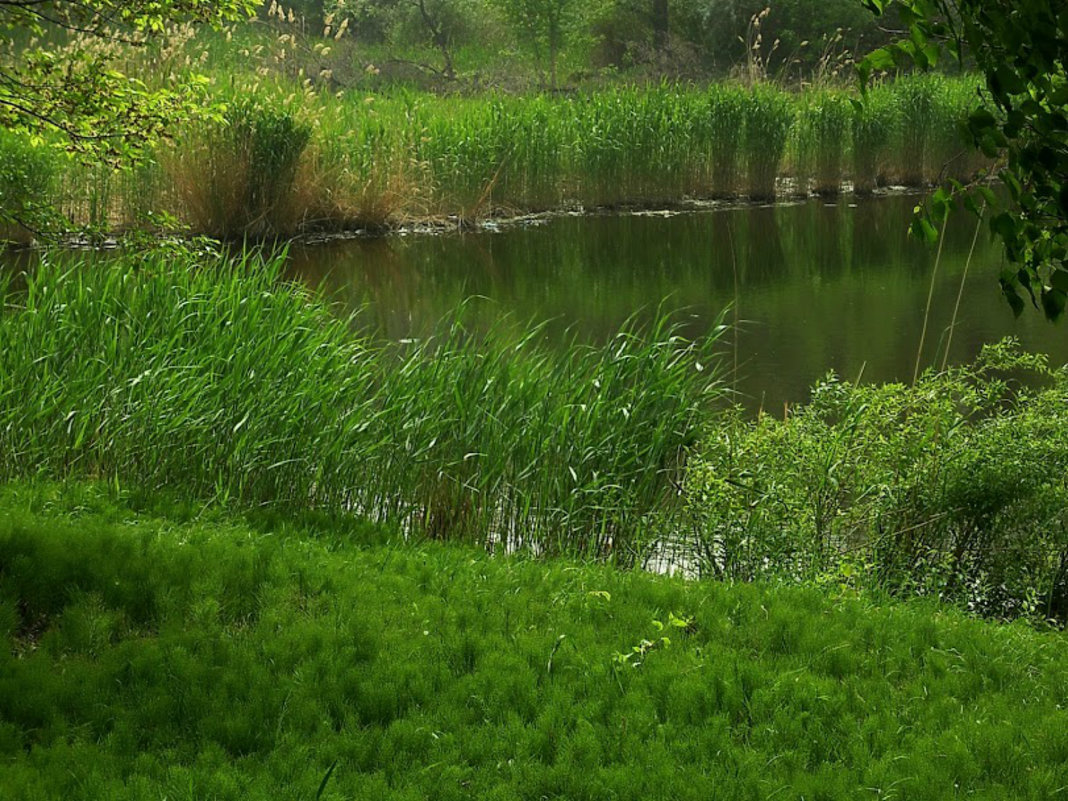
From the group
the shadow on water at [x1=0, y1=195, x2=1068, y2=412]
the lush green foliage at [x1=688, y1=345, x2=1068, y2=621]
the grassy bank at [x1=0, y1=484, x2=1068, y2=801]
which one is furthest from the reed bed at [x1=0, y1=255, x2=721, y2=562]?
the shadow on water at [x1=0, y1=195, x2=1068, y2=412]

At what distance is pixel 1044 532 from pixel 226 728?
11.3 feet

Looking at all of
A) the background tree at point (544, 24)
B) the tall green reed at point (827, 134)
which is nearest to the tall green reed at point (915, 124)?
the tall green reed at point (827, 134)

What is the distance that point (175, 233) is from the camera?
15.4m

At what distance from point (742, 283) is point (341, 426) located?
8.54 meters

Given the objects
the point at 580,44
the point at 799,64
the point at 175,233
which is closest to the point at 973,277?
the point at 175,233

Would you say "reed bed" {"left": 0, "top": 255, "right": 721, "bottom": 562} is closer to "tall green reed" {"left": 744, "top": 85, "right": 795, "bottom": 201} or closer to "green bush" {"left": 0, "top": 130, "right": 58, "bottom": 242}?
"green bush" {"left": 0, "top": 130, "right": 58, "bottom": 242}

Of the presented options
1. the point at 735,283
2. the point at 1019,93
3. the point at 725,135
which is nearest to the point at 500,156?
the point at 725,135

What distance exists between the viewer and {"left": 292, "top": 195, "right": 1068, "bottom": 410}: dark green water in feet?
35.2

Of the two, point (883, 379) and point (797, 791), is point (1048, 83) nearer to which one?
point (797, 791)

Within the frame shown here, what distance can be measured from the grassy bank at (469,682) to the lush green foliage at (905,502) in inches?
24.0

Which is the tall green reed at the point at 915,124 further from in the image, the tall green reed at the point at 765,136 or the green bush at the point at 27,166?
the green bush at the point at 27,166

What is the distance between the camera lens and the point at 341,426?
6293mm

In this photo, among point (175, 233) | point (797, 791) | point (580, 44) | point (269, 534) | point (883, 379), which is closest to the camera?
point (797, 791)

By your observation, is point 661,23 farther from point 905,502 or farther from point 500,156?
point 905,502
